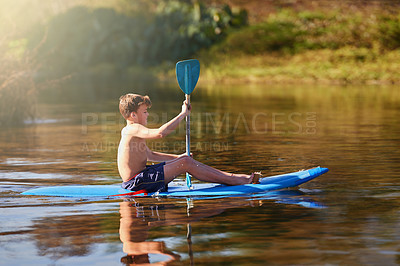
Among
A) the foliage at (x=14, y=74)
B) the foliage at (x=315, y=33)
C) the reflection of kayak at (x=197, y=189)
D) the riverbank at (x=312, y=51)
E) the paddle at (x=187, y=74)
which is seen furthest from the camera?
the foliage at (x=315, y=33)

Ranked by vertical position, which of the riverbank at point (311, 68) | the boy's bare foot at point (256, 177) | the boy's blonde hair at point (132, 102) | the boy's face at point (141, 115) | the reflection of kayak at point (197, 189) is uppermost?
the riverbank at point (311, 68)

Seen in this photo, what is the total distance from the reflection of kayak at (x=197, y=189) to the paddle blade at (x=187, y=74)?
4.48 ft

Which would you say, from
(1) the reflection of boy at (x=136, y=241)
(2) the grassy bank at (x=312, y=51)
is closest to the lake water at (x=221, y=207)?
(1) the reflection of boy at (x=136, y=241)

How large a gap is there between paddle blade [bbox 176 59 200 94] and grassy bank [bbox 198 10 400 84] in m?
30.6

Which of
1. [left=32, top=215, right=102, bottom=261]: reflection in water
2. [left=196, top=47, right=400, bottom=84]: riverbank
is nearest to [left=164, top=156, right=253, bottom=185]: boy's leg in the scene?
[left=32, top=215, right=102, bottom=261]: reflection in water

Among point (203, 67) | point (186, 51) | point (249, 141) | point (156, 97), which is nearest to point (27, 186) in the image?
point (249, 141)

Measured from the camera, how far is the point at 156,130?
761 cm

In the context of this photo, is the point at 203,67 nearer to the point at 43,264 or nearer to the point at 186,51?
the point at 186,51

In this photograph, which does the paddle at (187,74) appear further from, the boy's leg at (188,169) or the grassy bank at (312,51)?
the grassy bank at (312,51)

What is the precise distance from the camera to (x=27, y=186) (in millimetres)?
9125

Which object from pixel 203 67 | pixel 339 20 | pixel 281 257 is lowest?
pixel 281 257

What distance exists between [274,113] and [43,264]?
15754mm

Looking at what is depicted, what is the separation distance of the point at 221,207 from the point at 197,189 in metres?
0.85

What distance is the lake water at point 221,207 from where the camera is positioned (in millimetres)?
5688
